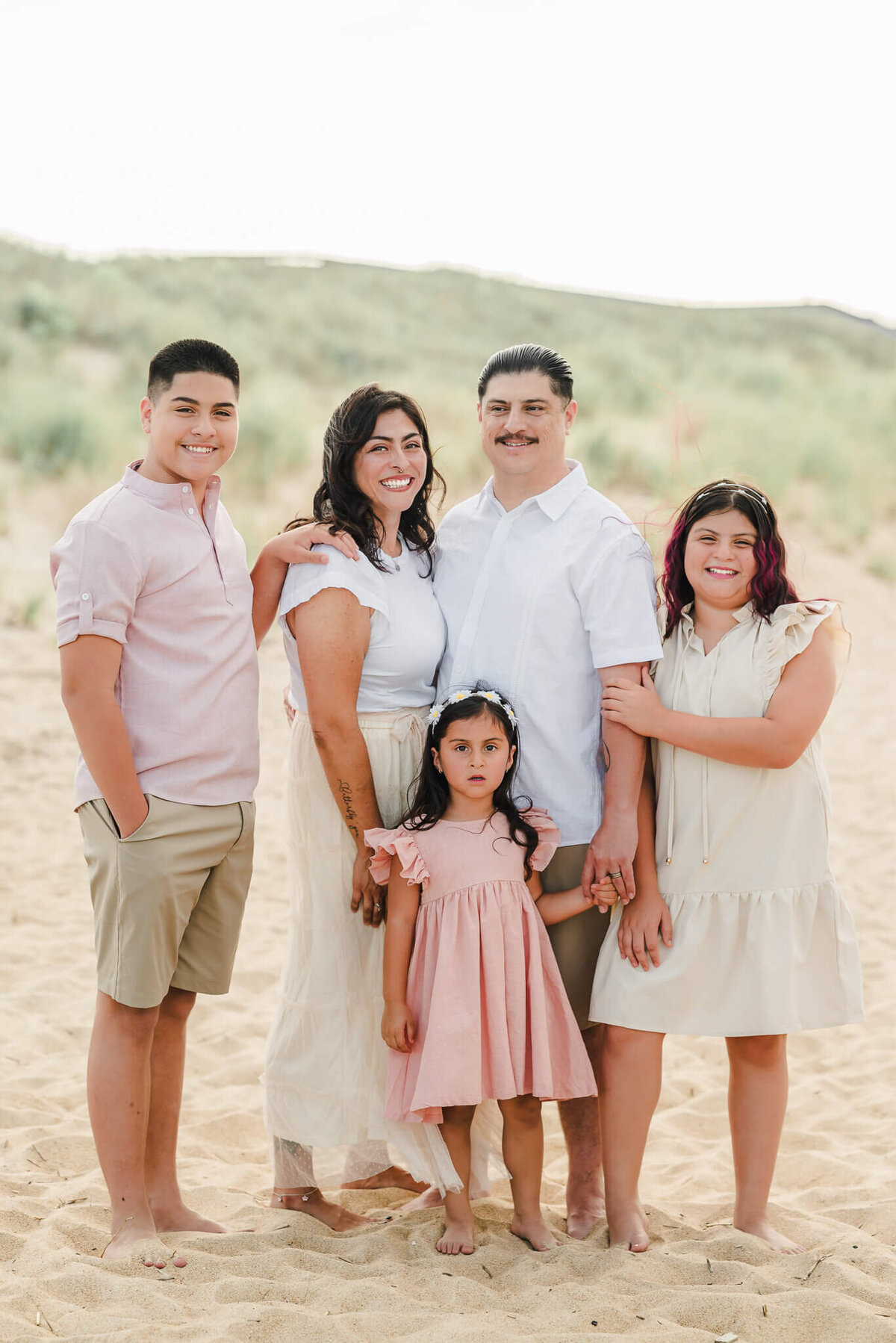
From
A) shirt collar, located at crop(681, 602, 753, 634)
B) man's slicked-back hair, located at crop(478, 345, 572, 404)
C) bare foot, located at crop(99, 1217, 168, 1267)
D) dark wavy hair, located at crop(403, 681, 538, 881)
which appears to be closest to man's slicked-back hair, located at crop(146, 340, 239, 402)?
man's slicked-back hair, located at crop(478, 345, 572, 404)

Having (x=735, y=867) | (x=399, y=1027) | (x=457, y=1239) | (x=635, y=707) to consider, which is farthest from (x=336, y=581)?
(x=457, y=1239)

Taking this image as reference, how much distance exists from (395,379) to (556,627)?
18.2 m

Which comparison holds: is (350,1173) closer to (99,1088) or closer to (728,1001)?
(99,1088)

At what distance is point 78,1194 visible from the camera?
3367 millimetres

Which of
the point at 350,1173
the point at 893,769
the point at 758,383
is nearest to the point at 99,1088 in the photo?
the point at 350,1173

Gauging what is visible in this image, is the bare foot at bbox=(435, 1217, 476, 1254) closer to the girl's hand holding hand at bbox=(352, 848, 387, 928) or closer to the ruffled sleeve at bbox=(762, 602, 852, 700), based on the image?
the girl's hand holding hand at bbox=(352, 848, 387, 928)

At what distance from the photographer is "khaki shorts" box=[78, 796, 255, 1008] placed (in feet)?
9.59

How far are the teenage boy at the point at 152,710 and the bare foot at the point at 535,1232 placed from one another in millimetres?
951

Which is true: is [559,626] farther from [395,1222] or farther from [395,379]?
[395,379]

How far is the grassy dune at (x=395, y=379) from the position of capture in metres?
14.0

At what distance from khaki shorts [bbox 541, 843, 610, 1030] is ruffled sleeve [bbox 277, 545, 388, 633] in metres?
0.82

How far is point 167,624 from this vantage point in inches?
116

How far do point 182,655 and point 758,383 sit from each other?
21.5m

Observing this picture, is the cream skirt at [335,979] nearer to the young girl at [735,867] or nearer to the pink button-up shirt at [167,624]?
the pink button-up shirt at [167,624]
